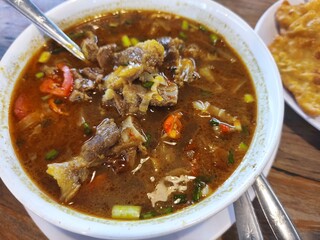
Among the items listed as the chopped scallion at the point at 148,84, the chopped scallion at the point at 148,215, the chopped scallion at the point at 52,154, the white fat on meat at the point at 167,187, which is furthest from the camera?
the chopped scallion at the point at 148,84

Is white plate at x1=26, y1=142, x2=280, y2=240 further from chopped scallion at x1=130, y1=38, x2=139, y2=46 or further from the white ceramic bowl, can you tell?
chopped scallion at x1=130, y1=38, x2=139, y2=46

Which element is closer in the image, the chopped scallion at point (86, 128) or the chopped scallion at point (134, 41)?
the chopped scallion at point (86, 128)

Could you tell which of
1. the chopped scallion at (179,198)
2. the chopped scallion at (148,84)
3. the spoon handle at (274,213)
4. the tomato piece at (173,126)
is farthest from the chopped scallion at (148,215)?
the chopped scallion at (148,84)

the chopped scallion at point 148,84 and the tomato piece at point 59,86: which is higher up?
the tomato piece at point 59,86

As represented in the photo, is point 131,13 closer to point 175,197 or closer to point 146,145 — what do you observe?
point 146,145

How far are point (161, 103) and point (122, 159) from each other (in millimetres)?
510

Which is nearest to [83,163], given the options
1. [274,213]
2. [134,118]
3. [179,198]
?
[134,118]

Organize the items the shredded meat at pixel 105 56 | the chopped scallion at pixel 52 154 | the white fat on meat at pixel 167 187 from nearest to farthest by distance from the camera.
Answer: the white fat on meat at pixel 167 187
the chopped scallion at pixel 52 154
the shredded meat at pixel 105 56

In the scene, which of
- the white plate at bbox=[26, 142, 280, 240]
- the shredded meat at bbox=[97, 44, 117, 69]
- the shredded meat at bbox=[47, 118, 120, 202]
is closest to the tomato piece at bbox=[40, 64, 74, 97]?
the shredded meat at bbox=[97, 44, 117, 69]

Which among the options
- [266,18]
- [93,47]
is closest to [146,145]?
[93,47]

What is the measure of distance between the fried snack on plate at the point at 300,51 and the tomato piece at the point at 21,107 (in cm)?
215

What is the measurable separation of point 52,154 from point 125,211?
0.67m

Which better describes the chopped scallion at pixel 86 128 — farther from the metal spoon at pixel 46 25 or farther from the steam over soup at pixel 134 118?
the metal spoon at pixel 46 25

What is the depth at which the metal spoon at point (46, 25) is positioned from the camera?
9.98 ft
